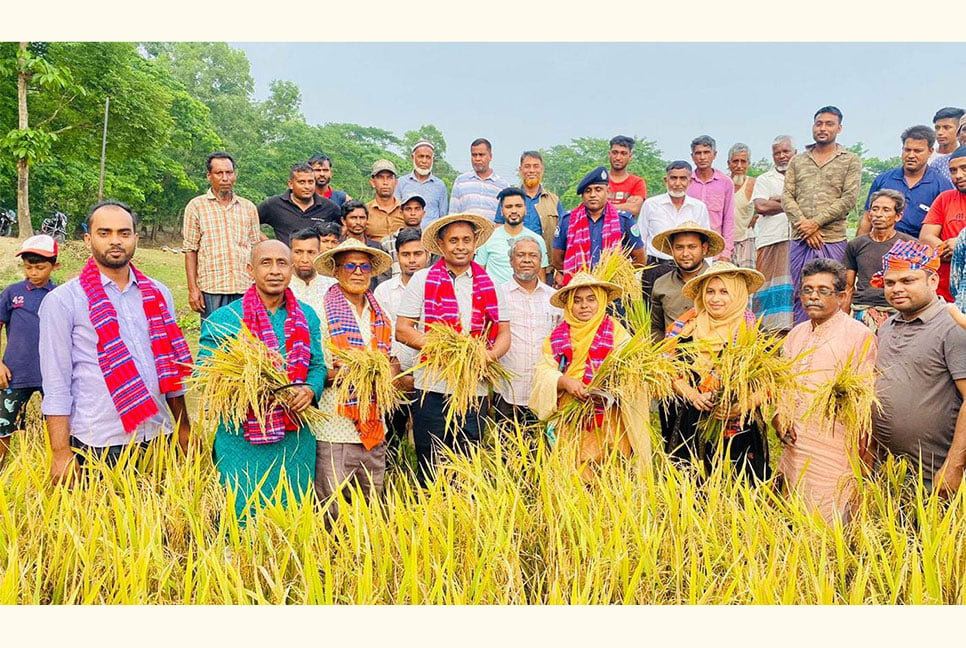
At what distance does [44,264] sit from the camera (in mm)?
4547

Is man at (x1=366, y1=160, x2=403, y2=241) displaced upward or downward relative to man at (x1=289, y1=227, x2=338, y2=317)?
upward

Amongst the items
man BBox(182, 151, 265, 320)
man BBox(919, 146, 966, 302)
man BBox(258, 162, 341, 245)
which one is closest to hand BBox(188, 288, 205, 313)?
man BBox(182, 151, 265, 320)

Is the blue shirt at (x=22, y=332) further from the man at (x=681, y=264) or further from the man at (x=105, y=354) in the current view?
the man at (x=681, y=264)

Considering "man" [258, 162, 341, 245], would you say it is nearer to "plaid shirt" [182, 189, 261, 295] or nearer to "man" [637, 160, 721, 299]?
"plaid shirt" [182, 189, 261, 295]

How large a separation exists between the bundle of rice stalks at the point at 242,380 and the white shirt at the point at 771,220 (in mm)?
4635

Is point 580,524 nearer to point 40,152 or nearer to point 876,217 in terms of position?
point 876,217

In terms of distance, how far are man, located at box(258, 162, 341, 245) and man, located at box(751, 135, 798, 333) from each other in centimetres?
383

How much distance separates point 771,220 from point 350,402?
4.41 metres

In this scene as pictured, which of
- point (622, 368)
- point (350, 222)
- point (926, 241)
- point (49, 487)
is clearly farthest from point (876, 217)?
point (49, 487)

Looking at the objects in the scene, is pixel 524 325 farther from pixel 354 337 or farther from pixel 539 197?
pixel 539 197

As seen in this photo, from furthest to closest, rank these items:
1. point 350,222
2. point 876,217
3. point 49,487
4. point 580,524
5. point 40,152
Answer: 1. point 40,152
2. point 350,222
3. point 876,217
4. point 49,487
5. point 580,524

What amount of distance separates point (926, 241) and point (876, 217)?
1.55 feet

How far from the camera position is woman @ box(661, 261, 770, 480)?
3664 mm

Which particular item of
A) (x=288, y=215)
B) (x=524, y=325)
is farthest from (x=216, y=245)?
(x=524, y=325)
